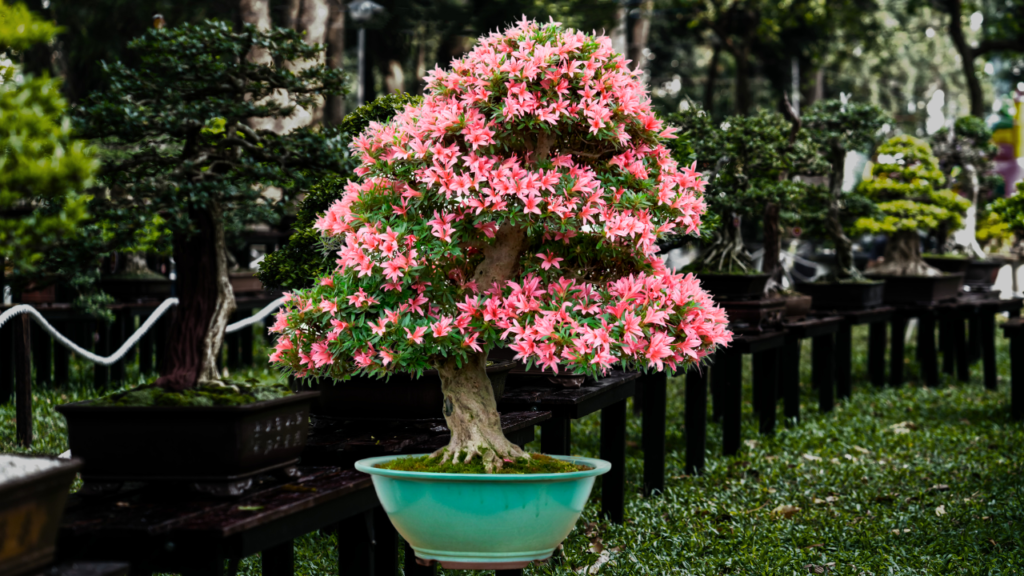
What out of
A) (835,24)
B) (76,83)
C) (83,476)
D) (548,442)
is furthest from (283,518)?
(835,24)

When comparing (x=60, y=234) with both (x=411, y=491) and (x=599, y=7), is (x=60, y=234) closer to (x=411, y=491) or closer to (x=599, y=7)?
(x=411, y=491)

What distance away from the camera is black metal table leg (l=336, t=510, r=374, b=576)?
8.61 ft

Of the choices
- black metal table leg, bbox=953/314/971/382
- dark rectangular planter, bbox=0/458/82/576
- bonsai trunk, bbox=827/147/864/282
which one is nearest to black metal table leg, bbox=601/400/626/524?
dark rectangular planter, bbox=0/458/82/576

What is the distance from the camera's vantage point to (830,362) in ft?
25.4

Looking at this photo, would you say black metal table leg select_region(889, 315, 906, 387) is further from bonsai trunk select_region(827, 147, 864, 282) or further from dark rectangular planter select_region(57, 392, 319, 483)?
dark rectangular planter select_region(57, 392, 319, 483)

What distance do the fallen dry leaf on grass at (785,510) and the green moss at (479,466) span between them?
101 inches

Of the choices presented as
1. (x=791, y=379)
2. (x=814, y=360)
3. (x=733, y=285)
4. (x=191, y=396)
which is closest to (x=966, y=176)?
(x=814, y=360)

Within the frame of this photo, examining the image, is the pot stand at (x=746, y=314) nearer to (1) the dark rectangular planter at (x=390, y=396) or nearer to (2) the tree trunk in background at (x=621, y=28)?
(1) the dark rectangular planter at (x=390, y=396)

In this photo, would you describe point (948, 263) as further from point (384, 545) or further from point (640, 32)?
point (384, 545)

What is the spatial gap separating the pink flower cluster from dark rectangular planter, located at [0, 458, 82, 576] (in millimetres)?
825

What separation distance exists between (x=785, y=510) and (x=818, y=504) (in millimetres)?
245

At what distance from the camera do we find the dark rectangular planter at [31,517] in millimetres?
1585

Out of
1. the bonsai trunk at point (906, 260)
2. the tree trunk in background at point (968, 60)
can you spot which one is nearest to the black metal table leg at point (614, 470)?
the bonsai trunk at point (906, 260)

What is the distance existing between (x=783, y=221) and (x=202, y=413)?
6.47m
